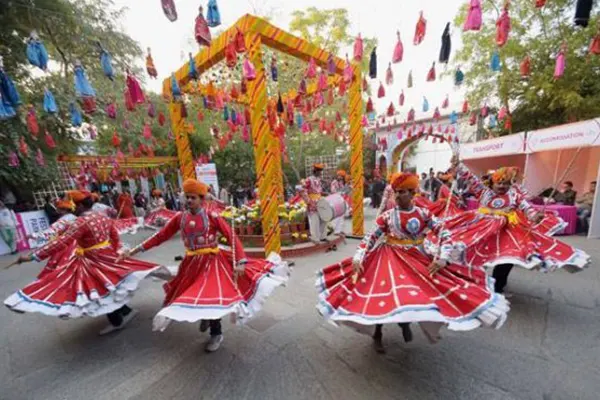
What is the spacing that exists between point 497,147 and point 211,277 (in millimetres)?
10684

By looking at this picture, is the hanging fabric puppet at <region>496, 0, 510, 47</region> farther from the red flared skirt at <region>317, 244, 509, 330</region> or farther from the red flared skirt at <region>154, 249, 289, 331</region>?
the red flared skirt at <region>154, 249, 289, 331</region>

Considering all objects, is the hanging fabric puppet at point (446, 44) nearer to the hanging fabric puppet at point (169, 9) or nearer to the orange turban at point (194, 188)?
the hanging fabric puppet at point (169, 9)

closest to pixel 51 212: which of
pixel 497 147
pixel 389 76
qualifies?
pixel 389 76

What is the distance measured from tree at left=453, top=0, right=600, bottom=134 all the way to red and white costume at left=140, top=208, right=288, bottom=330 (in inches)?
447

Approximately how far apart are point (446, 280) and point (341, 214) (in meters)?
4.36

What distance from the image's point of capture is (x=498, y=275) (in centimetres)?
366

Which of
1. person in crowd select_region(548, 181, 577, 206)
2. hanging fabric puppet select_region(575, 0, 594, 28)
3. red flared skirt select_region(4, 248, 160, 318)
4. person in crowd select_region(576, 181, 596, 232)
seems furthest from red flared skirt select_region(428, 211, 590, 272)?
person in crowd select_region(548, 181, 577, 206)

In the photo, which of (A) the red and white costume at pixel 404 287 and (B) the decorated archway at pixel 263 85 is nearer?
(A) the red and white costume at pixel 404 287

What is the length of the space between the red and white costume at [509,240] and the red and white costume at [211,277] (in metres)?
2.12

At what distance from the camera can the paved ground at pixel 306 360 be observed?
2.18 metres

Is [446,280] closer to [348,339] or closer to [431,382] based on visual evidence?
[431,382]

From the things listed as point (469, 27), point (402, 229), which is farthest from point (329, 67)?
point (402, 229)

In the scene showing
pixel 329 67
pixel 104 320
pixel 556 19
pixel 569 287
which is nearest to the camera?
pixel 104 320


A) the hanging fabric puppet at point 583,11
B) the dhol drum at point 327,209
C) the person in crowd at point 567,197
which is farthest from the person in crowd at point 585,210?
the dhol drum at point 327,209
